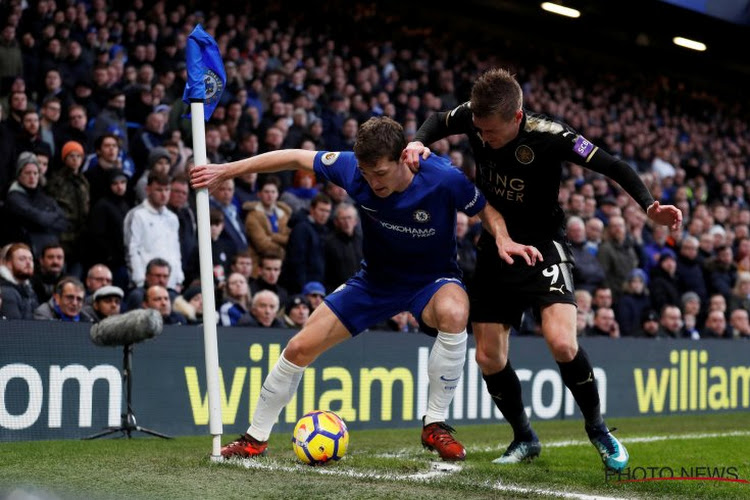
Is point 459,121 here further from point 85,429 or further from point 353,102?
point 353,102

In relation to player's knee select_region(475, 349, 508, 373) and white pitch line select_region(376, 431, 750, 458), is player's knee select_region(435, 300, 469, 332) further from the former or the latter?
white pitch line select_region(376, 431, 750, 458)

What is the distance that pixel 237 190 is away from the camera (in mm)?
11938

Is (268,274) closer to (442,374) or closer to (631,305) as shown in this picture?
(442,374)

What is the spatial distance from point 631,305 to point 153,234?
686 centimetres

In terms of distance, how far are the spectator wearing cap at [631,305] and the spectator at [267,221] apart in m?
5.00

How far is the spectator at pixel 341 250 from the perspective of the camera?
1143 cm

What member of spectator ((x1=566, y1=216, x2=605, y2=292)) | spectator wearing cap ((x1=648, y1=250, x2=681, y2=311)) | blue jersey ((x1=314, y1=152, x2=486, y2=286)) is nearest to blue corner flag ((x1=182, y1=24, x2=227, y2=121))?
blue jersey ((x1=314, y1=152, x2=486, y2=286))

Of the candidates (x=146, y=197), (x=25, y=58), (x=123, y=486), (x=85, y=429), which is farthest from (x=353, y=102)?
(x=123, y=486)

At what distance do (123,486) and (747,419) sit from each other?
31.3 ft

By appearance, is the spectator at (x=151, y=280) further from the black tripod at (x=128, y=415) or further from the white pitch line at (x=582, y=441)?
the white pitch line at (x=582, y=441)

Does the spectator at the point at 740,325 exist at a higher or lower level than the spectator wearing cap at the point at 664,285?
lower

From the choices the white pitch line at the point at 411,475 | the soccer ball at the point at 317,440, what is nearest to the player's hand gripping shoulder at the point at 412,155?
the soccer ball at the point at 317,440

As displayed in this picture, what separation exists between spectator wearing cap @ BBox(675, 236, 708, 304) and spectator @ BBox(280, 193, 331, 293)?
638 cm

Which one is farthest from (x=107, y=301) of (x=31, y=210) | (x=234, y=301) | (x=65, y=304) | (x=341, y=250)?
(x=341, y=250)
